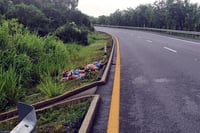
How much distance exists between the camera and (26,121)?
8.17 feet

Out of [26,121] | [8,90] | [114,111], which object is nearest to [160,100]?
[114,111]

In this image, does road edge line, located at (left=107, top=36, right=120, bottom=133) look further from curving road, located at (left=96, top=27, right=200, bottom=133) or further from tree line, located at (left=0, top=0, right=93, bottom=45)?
tree line, located at (left=0, top=0, right=93, bottom=45)

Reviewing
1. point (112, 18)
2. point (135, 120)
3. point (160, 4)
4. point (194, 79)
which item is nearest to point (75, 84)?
point (194, 79)

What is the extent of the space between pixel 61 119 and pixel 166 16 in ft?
134

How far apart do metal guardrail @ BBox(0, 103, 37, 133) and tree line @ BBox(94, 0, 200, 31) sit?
3317cm

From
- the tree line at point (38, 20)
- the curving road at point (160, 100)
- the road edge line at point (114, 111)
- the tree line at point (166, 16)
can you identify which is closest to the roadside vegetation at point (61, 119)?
the road edge line at point (114, 111)

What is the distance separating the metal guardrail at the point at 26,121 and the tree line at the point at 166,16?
33170 mm

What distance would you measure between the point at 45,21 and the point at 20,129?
854 inches

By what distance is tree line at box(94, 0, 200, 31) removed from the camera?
37438 millimetres

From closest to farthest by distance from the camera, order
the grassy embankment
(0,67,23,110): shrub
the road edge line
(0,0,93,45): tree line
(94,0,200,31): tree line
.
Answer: the road edge line < (0,67,23,110): shrub < the grassy embankment < (0,0,93,45): tree line < (94,0,200,31): tree line

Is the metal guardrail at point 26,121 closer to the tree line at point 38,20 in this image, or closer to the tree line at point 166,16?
the tree line at point 38,20

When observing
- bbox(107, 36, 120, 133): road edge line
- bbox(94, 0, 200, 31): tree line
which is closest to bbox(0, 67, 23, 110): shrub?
bbox(107, 36, 120, 133): road edge line

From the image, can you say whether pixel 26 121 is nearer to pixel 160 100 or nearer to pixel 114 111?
pixel 114 111

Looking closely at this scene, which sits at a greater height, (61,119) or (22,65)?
(22,65)
